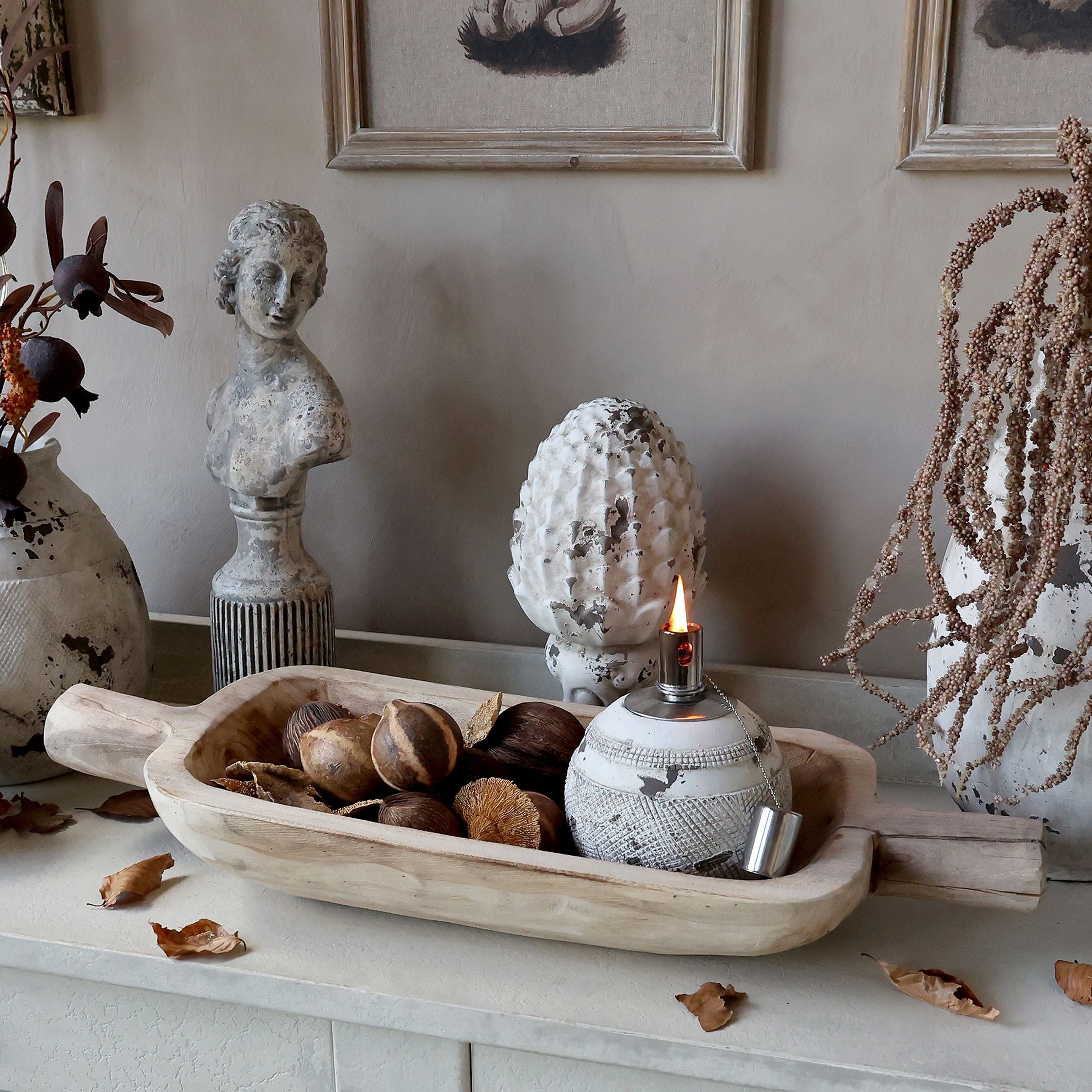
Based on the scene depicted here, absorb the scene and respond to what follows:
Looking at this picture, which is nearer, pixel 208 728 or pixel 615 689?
pixel 208 728

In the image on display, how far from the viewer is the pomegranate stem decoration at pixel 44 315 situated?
0.74m

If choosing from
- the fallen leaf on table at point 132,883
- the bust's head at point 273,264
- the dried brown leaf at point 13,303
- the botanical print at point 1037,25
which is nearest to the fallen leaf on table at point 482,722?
the fallen leaf on table at point 132,883

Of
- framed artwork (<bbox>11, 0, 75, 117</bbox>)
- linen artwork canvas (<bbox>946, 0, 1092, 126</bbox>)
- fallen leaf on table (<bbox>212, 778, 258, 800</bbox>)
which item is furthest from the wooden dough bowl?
framed artwork (<bbox>11, 0, 75, 117</bbox>)

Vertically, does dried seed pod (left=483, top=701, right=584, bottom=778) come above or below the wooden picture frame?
below

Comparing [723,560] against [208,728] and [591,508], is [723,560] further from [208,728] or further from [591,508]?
[208,728]

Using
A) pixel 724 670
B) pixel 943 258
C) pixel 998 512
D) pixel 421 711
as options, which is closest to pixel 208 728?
pixel 421 711

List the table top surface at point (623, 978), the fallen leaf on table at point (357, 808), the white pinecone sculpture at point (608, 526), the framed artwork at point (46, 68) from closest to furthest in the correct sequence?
the table top surface at point (623, 978)
the fallen leaf on table at point (357, 808)
the white pinecone sculpture at point (608, 526)
the framed artwork at point (46, 68)

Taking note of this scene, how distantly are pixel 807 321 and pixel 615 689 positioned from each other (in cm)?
32

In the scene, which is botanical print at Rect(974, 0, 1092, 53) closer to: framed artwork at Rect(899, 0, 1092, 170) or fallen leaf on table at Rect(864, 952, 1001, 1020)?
framed artwork at Rect(899, 0, 1092, 170)

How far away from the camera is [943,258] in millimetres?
787

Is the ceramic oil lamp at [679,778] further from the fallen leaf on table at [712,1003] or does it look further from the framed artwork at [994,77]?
the framed artwork at [994,77]

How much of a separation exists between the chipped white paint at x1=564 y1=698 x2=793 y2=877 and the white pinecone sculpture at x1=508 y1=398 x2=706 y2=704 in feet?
0.54

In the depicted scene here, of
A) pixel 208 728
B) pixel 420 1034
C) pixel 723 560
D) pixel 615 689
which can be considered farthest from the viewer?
pixel 723 560

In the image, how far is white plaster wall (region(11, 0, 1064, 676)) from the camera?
31.4 inches
